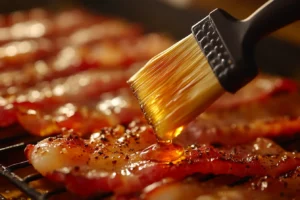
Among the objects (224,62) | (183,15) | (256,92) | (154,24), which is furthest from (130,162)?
(154,24)

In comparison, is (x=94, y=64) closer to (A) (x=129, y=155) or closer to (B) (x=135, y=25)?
(B) (x=135, y=25)

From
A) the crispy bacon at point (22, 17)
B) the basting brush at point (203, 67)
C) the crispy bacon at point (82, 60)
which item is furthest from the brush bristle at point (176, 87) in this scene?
the crispy bacon at point (22, 17)

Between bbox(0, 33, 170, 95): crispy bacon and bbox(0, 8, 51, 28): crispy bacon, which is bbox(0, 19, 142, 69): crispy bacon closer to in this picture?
bbox(0, 33, 170, 95): crispy bacon

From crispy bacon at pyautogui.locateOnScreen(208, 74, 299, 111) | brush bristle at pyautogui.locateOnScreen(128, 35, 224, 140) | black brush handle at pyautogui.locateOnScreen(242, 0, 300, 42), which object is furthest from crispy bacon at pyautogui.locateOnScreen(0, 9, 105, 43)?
black brush handle at pyautogui.locateOnScreen(242, 0, 300, 42)

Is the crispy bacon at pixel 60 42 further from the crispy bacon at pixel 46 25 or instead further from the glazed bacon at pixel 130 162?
the glazed bacon at pixel 130 162

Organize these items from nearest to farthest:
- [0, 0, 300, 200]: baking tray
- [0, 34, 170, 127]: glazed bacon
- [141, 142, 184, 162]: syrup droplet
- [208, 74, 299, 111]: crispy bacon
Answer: [141, 142, 184, 162]: syrup droplet < [0, 0, 300, 200]: baking tray < [0, 34, 170, 127]: glazed bacon < [208, 74, 299, 111]: crispy bacon

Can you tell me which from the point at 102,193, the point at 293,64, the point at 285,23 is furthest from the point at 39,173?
the point at 293,64
